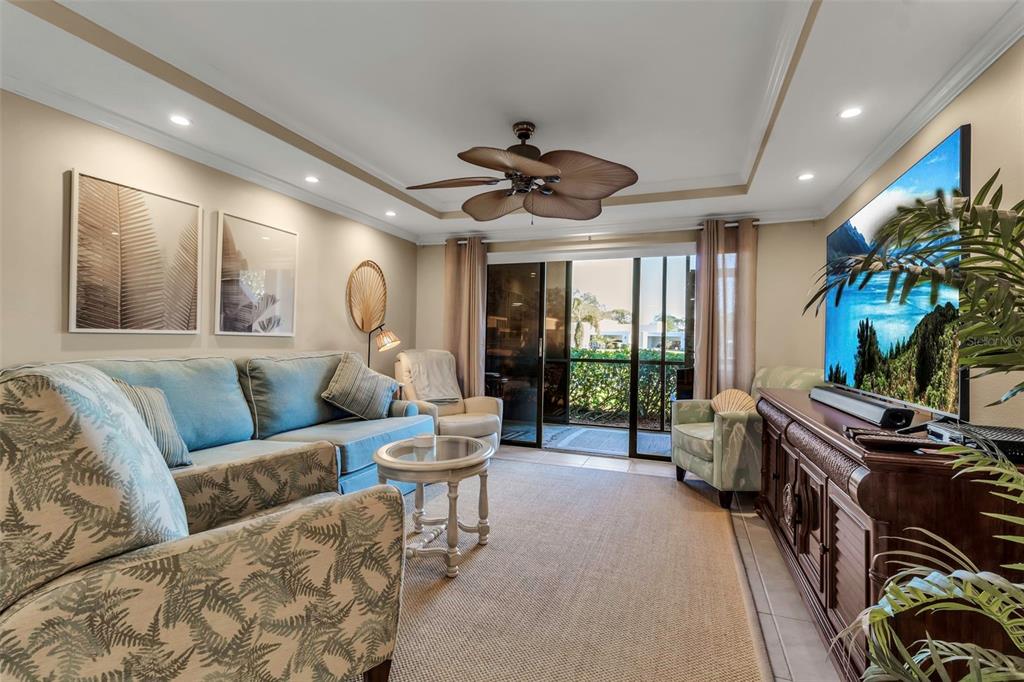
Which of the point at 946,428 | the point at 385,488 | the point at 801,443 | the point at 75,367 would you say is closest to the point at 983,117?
the point at 946,428

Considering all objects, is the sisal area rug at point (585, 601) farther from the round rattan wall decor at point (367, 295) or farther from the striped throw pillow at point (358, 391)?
the round rattan wall decor at point (367, 295)

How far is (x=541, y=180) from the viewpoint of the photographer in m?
2.53

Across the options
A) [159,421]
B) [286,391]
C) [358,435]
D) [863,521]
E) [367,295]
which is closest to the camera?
[863,521]

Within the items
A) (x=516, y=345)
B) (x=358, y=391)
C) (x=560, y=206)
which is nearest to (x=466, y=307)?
(x=516, y=345)

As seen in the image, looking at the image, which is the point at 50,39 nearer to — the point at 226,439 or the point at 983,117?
the point at 226,439

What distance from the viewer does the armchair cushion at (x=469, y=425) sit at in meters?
3.95

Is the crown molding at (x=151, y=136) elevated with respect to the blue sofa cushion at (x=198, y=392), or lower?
elevated

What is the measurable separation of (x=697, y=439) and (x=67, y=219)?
13.2ft

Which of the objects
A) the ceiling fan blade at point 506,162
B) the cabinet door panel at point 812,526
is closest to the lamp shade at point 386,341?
the ceiling fan blade at point 506,162

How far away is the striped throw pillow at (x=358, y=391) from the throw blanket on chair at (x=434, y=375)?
72cm

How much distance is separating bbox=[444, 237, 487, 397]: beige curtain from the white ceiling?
175 cm

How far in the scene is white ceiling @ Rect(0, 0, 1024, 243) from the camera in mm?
1755

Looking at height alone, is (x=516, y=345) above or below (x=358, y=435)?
above

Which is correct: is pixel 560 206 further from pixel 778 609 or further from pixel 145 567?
pixel 145 567
